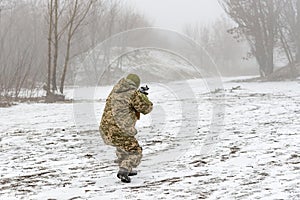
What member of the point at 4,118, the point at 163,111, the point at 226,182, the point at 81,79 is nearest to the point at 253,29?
the point at 81,79

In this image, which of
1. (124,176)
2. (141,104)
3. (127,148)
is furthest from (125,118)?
(124,176)

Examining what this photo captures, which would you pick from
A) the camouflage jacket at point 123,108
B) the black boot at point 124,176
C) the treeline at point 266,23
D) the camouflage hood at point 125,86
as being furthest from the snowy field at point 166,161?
the treeline at point 266,23

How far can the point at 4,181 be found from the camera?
564 cm

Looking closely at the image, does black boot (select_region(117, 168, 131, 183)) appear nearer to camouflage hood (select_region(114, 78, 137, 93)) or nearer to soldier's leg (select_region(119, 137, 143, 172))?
soldier's leg (select_region(119, 137, 143, 172))

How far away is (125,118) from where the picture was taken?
5.32 m

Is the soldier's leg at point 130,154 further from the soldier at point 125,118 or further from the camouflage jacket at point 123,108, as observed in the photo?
the camouflage jacket at point 123,108

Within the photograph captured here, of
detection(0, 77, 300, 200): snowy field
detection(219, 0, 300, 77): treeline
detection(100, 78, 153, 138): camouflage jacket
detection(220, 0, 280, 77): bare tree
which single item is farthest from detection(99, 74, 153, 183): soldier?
detection(220, 0, 280, 77): bare tree

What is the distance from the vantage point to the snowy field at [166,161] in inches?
189

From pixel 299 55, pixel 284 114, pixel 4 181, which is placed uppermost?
pixel 299 55

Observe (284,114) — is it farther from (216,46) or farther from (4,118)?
(216,46)

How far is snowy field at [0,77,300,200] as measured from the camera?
189 inches

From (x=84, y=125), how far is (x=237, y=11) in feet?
82.7

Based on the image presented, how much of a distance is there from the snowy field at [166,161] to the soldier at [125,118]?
1.03 ft

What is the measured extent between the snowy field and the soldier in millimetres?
313
